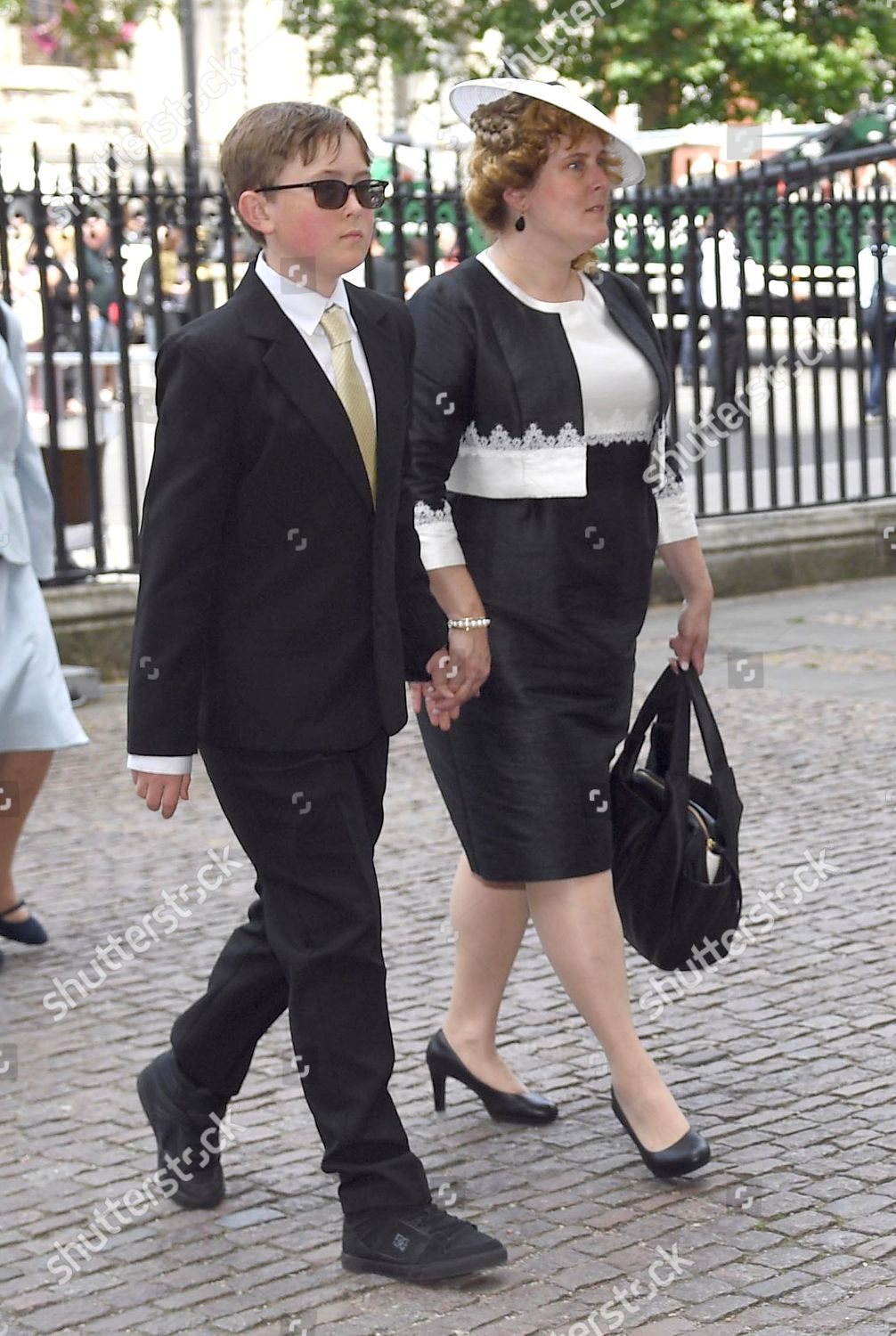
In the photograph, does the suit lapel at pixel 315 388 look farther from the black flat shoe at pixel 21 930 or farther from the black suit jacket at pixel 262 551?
the black flat shoe at pixel 21 930

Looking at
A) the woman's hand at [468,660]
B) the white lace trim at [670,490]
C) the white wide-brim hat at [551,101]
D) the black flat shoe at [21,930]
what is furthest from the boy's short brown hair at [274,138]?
the black flat shoe at [21,930]

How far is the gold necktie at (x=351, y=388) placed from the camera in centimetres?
328

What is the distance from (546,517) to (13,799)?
214cm

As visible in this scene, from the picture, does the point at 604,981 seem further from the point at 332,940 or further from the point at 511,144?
the point at 511,144

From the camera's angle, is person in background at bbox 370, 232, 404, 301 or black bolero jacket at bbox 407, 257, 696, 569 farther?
person in background at bbox 370, 232, 404, 301

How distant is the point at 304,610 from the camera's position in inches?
129

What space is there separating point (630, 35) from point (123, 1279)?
2662 centimetres

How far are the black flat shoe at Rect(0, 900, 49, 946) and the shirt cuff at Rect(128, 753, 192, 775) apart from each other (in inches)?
84.8

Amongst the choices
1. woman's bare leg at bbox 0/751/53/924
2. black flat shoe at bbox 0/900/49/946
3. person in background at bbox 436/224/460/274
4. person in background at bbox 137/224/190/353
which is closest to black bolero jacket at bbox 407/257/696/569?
woman's bare leg at bbox 0/751/53/924

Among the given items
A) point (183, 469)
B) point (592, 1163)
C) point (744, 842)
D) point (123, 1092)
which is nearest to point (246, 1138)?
point (123, 1092)

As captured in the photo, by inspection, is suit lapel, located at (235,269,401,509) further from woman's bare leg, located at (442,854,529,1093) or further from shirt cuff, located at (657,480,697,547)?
woman's bare leg, located at (442,854,529,1093)

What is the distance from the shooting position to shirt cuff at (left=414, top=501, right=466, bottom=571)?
364 centimetres

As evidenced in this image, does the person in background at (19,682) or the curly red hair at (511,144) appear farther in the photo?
the person in background at (19,682)

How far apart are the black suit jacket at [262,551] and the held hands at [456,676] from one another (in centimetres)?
22
